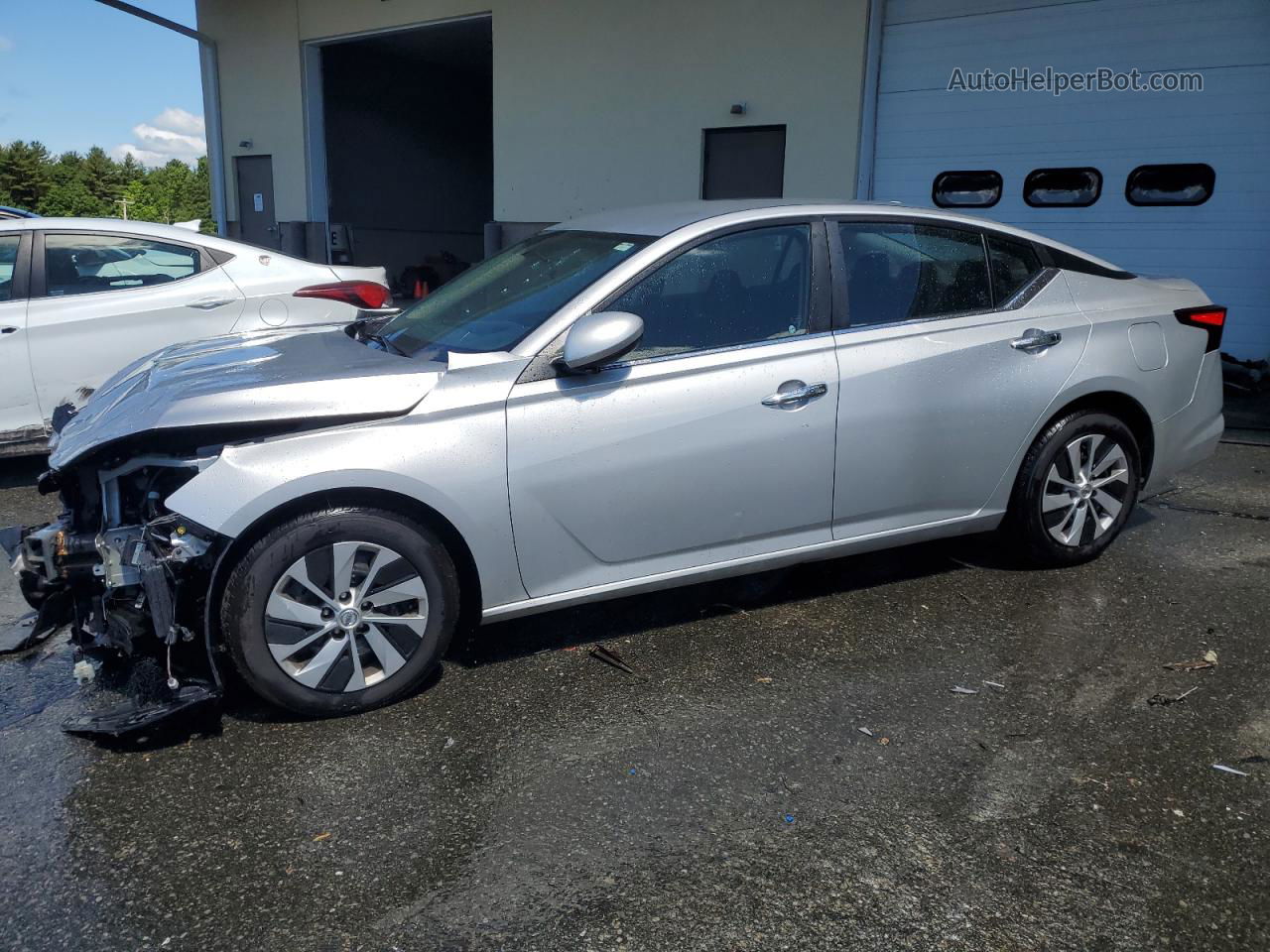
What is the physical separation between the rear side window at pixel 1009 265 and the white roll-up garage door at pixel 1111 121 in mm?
6047

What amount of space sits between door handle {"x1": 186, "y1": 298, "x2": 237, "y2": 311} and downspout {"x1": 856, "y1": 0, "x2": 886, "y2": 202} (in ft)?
21.8

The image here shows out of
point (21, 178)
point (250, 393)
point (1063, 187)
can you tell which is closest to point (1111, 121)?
A: point (1063, 187)

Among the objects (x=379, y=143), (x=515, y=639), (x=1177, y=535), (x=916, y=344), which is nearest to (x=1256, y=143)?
(x=1177, y=535)

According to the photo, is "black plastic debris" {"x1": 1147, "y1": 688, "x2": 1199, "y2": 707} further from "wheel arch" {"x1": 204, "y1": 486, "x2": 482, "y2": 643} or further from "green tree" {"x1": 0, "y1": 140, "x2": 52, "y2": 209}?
"green tree" {"x1": 0, "y1": 140, "x2": 52, "y2": 209}

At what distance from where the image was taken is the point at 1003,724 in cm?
330

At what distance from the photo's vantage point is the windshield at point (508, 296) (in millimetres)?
3613

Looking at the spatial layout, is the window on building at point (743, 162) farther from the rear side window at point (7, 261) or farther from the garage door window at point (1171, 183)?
the rear side window at point (7, 261)

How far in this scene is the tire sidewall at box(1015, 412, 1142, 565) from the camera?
434cm

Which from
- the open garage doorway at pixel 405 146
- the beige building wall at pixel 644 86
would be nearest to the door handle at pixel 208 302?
the beige building wall at pixel 644 86

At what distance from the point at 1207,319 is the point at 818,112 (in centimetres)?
701

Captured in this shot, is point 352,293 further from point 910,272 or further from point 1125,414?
point 1125,414

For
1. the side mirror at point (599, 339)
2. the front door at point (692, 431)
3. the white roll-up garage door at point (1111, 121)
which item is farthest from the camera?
the white roll-up garage door at point (1111, 121)

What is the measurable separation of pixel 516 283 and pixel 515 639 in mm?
1405

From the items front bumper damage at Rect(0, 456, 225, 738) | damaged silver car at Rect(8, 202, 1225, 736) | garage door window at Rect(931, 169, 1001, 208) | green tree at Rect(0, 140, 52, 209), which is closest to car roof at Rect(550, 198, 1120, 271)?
damaged silver car at Rect(8, 202, 1225, 736)
